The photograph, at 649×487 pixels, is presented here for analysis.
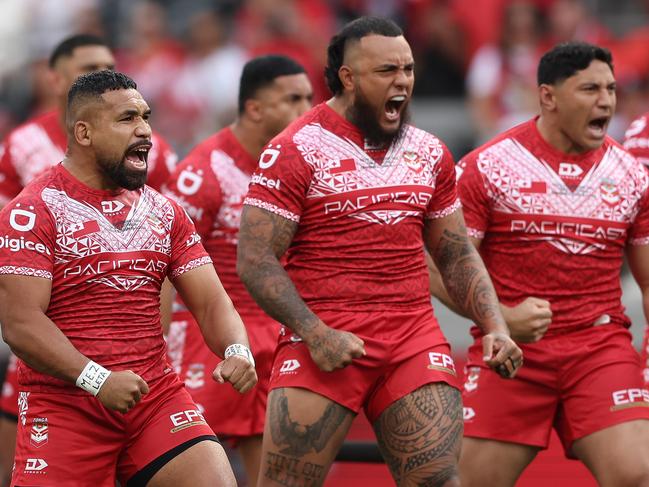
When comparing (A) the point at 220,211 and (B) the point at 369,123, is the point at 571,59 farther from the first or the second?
(A) the point at 220,211

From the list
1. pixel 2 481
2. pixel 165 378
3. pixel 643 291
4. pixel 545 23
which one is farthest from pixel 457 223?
pixel 545 23

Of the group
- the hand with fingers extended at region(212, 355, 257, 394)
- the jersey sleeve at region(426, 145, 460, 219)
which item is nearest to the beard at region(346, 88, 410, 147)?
the jersey sleeve at region(426, 145, 460, 219)

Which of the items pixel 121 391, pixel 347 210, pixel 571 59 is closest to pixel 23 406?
pixel 121 391

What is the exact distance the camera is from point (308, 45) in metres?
15.0

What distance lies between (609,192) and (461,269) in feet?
3.28

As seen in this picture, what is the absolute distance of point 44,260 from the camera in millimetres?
6246

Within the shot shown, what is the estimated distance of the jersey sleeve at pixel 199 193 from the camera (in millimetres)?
8523

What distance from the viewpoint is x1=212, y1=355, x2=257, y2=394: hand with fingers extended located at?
20.5 ft

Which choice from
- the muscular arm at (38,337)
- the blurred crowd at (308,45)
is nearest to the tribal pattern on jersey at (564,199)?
the muscular arm at (38,337)

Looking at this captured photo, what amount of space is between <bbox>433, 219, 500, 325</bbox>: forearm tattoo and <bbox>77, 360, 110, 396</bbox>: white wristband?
2011 millimetres

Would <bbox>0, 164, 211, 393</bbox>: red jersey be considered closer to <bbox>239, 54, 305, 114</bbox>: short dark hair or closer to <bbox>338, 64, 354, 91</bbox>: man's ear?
<bbox>338, 64, 354, 91</bbox>: man's ear

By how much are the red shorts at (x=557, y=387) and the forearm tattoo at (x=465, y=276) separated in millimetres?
595

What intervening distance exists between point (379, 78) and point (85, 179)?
1539mm

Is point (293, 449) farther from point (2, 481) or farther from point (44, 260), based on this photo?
point (2, 481)
